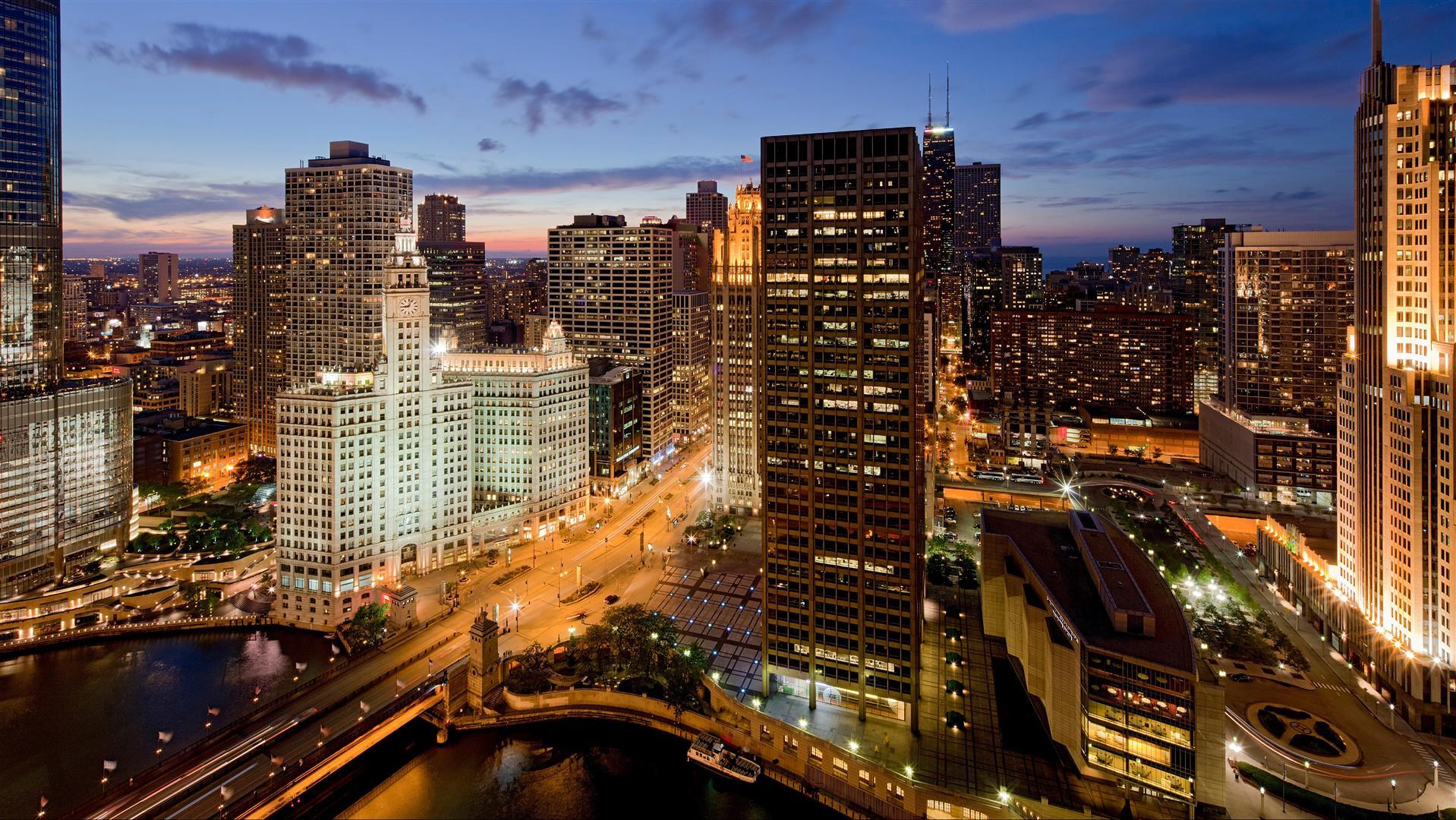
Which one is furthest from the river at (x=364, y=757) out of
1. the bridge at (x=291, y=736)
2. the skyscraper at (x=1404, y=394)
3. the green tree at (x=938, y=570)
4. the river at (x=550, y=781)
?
the skyscraper at (x=1404, y=394)

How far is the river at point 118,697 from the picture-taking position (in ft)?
278

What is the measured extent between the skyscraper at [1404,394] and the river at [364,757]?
75.2 m

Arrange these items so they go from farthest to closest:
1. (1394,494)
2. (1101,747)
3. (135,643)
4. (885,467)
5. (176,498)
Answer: (176,498) → (135,643) → (1394,494) → (885,467) → (1101,747)

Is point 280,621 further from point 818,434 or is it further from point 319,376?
point 818,434

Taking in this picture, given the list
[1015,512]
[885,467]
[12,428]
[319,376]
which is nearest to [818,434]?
[885,467]

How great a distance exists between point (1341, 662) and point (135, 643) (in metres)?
174

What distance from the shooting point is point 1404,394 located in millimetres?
95375

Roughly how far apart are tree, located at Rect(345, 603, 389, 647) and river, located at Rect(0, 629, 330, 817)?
5.37 m

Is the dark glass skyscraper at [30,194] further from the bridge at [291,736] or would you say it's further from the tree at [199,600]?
the bridge at [291,736]

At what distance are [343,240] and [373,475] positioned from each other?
272 feet

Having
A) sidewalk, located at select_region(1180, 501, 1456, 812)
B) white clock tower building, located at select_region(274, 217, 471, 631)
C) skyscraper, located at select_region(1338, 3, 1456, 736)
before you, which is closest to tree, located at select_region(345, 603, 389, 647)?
white clock tower building, located at select_region(274, 217, 471, 631)

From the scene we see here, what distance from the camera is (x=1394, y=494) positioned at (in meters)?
96.9

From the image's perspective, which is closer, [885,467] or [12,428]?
[885,467]

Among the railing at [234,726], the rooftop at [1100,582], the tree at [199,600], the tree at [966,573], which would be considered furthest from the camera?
the tree at [966,573]
